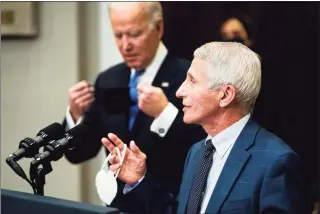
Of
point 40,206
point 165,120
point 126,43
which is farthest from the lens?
point 126,43

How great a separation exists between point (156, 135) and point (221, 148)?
10.7 inches

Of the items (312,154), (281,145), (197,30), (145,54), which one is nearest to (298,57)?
(312,154)

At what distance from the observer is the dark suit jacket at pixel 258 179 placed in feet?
3.43

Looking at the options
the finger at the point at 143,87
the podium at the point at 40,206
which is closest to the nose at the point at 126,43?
the finger at the point at 143,87

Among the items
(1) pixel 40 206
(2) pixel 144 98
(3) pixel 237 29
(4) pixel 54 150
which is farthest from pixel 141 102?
(3) pixel 237 29

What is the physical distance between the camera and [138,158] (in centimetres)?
121

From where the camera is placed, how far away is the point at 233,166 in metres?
1.12

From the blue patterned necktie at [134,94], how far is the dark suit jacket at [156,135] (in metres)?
0.01

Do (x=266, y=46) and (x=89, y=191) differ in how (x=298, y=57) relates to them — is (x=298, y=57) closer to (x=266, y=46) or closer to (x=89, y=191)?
(x=266, y=46)

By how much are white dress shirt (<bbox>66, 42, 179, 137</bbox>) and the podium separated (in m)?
0.48

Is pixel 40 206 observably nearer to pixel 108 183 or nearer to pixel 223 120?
pixel 108 183

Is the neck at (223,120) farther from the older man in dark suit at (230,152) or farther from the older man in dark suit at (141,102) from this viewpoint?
the older man in dark suit at (141,102)

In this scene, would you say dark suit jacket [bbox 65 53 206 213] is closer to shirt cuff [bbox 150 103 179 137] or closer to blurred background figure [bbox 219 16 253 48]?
shirt cuff [bbox 150 103 179 137]

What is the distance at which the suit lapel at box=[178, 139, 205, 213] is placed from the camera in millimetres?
1213
